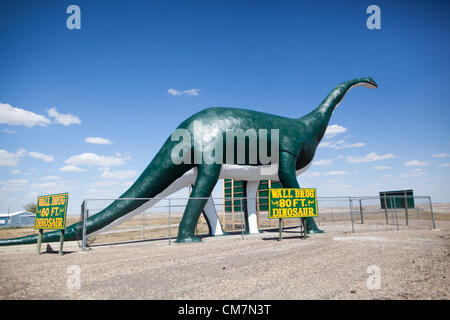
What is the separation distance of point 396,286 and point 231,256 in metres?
4.26

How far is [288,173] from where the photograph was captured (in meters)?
12.6

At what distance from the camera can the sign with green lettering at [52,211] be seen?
948 cm

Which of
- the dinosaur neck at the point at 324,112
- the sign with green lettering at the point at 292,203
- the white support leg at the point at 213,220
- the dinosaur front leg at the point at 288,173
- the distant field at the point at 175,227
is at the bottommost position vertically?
the distant field at the point at 175,227

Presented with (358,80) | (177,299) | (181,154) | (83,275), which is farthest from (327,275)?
(358,80)

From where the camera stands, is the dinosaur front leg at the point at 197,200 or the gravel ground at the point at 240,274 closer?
the gravel ground at the point at 240,274

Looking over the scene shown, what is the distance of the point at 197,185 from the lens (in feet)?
36.6

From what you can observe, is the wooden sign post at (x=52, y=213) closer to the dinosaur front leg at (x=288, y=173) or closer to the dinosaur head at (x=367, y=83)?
the dinosaur front leg at (x=288, y=173)

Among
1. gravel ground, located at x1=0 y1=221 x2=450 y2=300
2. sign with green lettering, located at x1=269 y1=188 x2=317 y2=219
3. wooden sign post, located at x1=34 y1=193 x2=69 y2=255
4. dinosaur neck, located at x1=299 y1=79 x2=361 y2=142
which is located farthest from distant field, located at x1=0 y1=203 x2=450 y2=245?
dinosaur neck, located at x1=299 y1=79 x2=361 y2=142

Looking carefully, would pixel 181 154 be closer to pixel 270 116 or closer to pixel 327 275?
pixel 270 116

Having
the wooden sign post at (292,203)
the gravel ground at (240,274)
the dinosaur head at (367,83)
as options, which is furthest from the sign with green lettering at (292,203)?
the dinosaur head at (367,83)

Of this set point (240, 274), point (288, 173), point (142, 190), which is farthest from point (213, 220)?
point (240, 274)
